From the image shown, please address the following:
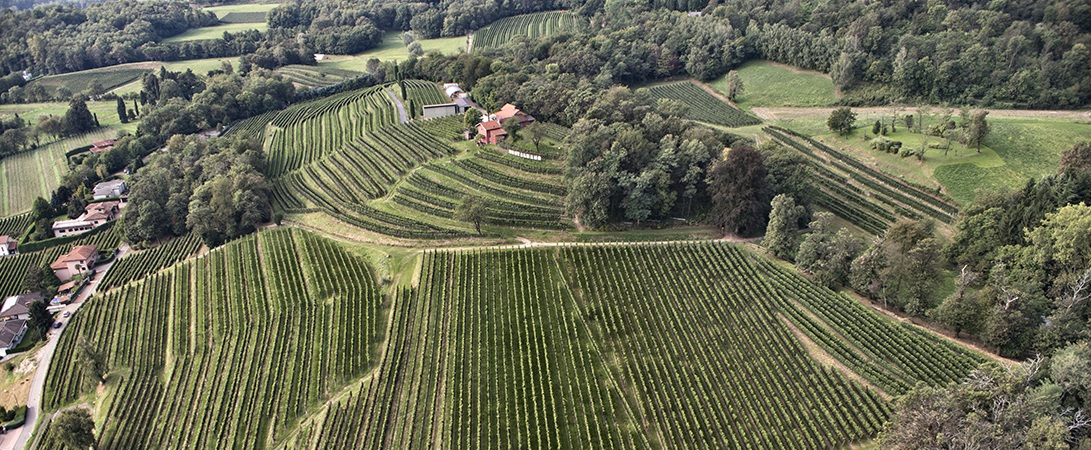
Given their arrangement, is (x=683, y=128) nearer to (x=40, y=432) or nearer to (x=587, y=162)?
(x=587, y=162)

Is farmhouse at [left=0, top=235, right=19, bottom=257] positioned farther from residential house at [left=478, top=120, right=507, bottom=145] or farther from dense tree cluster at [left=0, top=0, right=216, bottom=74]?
dense tree cluster at [left=0, top=0, right=216, bottom=74]

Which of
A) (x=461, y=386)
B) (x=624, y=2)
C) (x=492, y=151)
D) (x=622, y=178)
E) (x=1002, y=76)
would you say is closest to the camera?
(x=461, y=386)

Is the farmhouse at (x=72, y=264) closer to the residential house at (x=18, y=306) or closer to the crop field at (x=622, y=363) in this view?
the residential house at (x=18, y=306)

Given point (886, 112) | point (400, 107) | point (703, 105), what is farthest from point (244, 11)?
point (886, 112)

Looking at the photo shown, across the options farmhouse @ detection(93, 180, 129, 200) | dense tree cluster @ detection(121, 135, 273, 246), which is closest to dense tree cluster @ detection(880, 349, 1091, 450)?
dense tree cluster @ detection(121, 135, 273, 246)

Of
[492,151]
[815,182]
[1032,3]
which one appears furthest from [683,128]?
[1032,3]

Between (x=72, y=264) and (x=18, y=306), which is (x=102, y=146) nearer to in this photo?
(x=72, y=264)
